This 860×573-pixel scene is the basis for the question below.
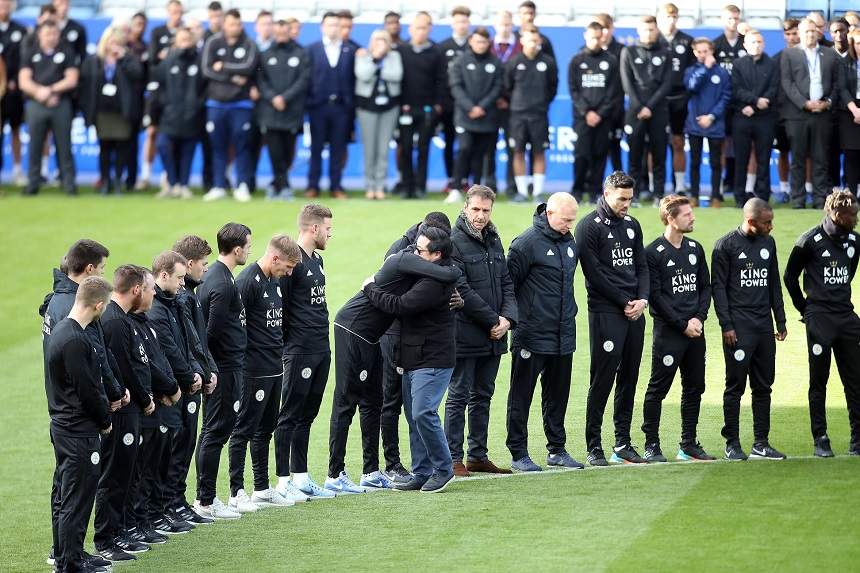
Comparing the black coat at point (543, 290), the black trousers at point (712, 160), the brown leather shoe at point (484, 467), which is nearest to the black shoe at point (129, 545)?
the brown leather shoe at point (484, 467)

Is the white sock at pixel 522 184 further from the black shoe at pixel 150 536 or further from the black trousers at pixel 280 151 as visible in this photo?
the black shoe at pixel 150 536

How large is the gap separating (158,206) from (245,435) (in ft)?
32.9

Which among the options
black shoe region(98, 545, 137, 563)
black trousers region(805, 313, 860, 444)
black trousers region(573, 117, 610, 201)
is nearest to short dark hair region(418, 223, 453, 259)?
black shoe region(98, 545, 137, 563)

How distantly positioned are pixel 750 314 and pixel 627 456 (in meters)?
1.58

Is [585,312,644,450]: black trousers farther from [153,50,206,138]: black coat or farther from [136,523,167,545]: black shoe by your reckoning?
[153,50,206,138]: black coat

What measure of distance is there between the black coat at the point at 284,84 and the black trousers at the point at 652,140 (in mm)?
4519

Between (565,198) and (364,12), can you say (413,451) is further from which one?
(364,12)

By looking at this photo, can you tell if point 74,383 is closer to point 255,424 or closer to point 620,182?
point 255,424

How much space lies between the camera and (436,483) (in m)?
10.5

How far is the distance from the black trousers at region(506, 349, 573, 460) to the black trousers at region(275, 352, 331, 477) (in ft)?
5.67

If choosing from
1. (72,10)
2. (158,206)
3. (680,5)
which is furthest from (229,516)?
(72,10)

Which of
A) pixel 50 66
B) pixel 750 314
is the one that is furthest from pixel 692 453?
pixel 50 66

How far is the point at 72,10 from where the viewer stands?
82.4ft

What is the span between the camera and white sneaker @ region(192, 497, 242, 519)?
32.6 feet
